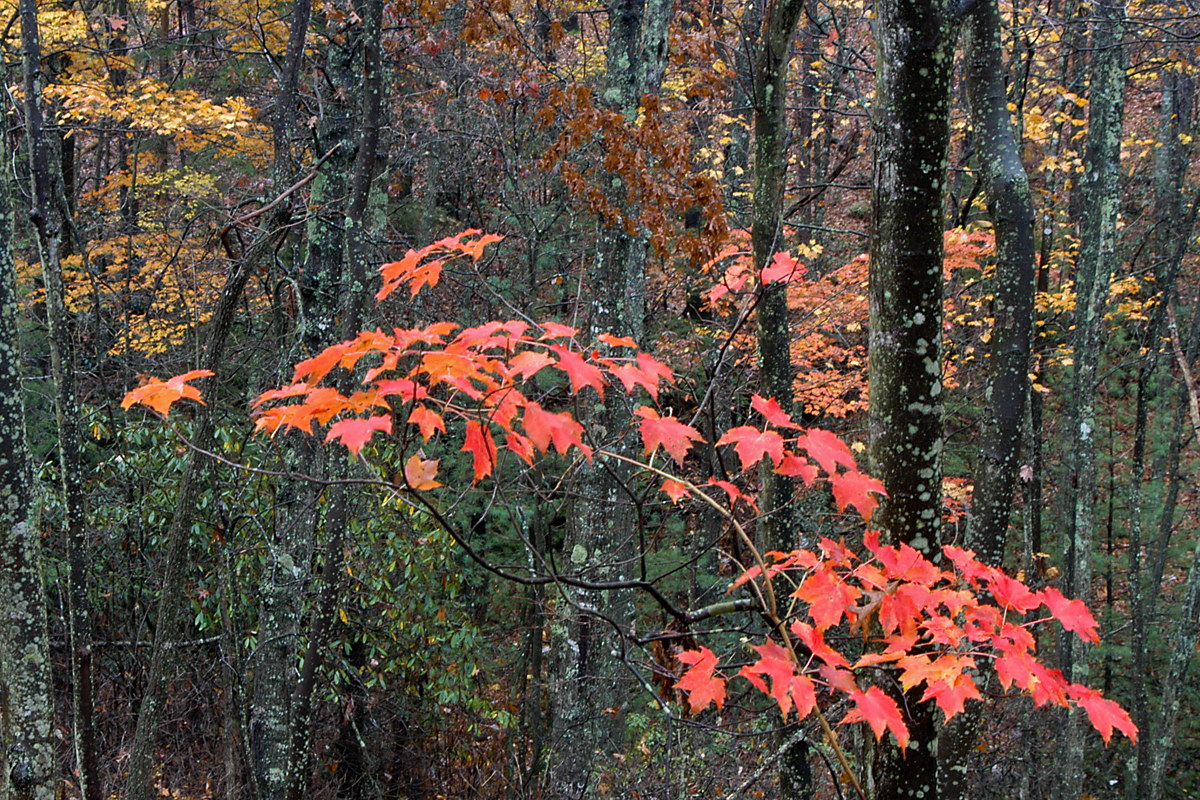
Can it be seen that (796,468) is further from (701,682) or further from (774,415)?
(701,682)

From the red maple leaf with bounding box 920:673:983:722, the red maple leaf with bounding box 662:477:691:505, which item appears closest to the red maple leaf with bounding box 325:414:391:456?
the red maple leaf with bounding box 662:477:691:505

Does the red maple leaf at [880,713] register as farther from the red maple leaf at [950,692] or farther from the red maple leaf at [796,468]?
the red maple leaf at [796,468]

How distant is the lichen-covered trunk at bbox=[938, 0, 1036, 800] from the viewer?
4047 mm

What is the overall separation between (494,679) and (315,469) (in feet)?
17.1

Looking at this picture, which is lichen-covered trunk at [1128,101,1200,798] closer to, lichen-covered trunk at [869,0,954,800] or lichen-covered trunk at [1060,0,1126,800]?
lichen-covered trunk at [1060,0,1126,800]

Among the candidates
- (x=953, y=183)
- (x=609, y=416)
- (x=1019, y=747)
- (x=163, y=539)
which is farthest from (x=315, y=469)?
(x=953, y=183)

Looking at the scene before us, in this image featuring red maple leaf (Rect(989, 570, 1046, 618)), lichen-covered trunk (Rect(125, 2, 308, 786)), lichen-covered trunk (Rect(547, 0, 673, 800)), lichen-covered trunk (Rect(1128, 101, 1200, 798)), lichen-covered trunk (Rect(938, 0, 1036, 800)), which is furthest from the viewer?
lichen-covered trunk (Rect(1128, 101, 1200, 798))

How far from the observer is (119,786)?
277 inches

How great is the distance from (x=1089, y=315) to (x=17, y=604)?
967 centimetres

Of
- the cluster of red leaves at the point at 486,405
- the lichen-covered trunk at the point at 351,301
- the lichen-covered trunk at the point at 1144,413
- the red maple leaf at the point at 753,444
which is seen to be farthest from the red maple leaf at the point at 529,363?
the lichen-covered trunk at the point at 1144,413

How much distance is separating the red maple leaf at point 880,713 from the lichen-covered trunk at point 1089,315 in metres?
7.81

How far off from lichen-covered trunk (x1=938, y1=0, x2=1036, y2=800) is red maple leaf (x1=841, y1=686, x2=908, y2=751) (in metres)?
2.53

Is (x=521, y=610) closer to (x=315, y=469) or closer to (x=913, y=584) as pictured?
(x=315, y=469)

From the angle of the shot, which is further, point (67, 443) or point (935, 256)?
point (67, 443)
